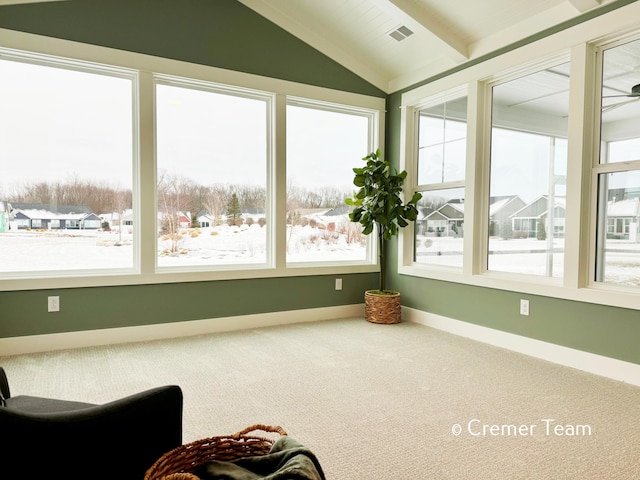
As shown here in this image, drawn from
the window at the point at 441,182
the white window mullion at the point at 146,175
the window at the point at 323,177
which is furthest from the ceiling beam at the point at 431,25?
the white window mullion at the point at 146,175

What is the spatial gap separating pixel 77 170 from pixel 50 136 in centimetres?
33

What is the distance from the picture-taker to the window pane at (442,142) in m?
4.27

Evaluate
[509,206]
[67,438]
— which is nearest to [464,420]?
[67,438]

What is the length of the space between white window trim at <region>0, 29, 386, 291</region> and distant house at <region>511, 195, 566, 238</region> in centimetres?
190

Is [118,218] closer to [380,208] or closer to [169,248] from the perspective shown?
[169,248]

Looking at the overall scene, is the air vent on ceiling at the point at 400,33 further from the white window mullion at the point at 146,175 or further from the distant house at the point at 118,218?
the distant house at the point at 118,218

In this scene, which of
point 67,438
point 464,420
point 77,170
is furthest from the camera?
point 77,170

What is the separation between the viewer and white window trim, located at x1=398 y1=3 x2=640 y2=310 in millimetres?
3047

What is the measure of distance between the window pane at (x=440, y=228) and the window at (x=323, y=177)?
72cm

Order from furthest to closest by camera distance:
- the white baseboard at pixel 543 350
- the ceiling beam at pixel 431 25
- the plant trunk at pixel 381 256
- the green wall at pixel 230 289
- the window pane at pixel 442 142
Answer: the plant trunk at pixel 381 256 → the window pane at pixel 442 142 → the ceiling beam at pixel 431 25 → the green wall at pixel 230 289 → the white baseboard at pixel 543 350

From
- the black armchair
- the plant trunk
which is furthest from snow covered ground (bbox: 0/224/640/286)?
the black armchair

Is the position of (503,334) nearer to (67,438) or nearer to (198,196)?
(198,196)

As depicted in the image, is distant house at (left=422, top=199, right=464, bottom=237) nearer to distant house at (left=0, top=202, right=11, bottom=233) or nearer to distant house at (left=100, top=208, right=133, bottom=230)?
distant house at (left=100, top=208, right=133, bottom=230)

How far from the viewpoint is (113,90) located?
A: 3.74 metres
